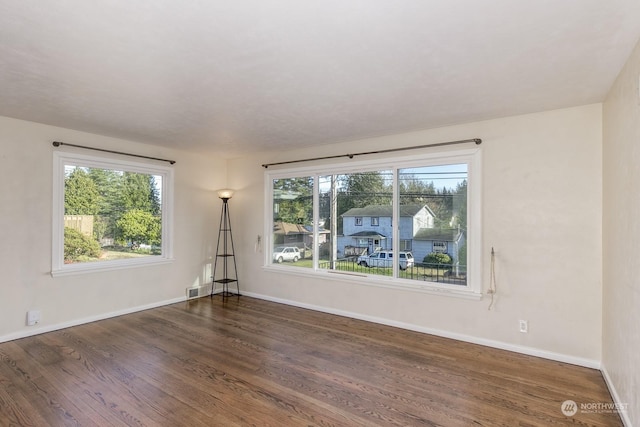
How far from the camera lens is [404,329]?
4027 millimetres

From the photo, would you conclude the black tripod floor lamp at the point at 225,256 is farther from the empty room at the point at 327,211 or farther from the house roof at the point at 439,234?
the house roof at the point at 439,234

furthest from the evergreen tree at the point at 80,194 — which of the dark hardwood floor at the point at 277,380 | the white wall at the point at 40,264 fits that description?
the dark hardwood floor at the point at 277,380

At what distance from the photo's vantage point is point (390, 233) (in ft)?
14.1

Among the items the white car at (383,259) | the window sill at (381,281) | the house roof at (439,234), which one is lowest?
the window sill at (381,281)

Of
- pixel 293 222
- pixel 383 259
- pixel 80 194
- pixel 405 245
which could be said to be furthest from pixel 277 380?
pixel 80 194

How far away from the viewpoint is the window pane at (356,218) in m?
4.36

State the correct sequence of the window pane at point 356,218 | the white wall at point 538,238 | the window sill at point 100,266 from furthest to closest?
1. the window pane at point 356,218
2. the window sill at point 100,266
3. the white wall at point 538,238

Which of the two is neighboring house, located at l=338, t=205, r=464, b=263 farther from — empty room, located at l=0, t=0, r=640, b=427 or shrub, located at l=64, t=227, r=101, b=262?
shrub, located at l=64, t=227, r=101, b=262

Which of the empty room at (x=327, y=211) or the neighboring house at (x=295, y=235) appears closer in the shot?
the empty room at (x=327, y=211)

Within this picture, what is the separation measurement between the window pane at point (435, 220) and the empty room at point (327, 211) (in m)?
0.03

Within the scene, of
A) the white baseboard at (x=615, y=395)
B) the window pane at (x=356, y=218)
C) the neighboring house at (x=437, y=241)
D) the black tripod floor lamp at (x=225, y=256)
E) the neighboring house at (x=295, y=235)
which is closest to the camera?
the white baseboard at (x=615, y=395)

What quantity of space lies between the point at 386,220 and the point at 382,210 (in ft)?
0.47

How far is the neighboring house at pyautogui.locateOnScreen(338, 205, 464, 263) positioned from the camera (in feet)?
12.8

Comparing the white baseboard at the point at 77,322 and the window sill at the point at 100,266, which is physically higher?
the window sill at the point at 100,266
